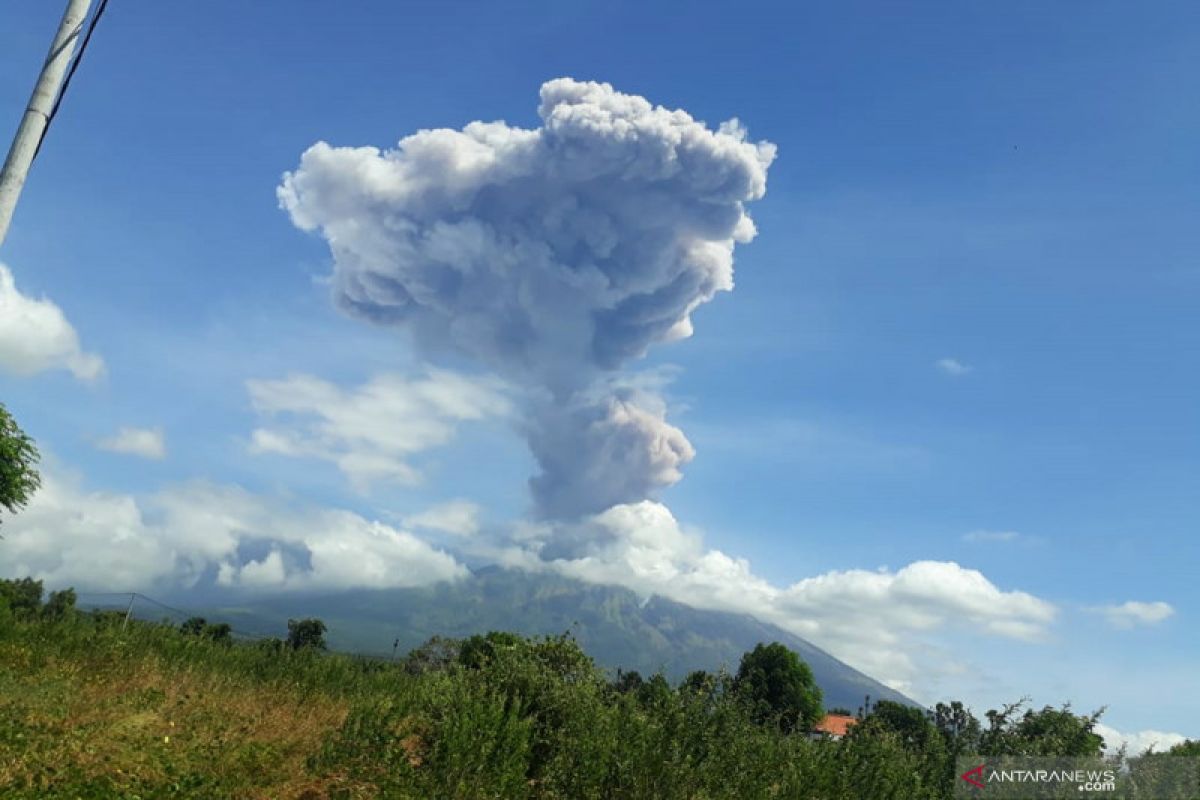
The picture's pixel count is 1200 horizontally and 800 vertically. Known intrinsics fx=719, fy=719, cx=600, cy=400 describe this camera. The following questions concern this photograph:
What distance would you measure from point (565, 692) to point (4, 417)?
38.1 m

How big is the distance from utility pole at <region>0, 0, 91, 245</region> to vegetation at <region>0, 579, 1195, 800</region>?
27.1ft

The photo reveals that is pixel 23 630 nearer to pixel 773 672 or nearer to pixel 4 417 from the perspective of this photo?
pixel 4 417

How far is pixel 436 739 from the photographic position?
554 inches

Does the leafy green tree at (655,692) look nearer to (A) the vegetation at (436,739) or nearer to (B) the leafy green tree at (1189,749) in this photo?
(A) the vegetation at (436,739)

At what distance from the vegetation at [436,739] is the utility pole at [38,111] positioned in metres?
8.26

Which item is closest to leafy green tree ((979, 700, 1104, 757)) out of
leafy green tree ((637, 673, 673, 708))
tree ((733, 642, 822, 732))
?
leafy green tree ((637, 673, 673, 708))

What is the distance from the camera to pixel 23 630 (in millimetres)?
19000

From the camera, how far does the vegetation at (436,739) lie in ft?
37.3

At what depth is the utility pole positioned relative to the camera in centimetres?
598

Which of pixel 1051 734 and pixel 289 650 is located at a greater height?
pixel 1051 734

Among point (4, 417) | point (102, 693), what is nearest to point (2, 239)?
point (102, 693)

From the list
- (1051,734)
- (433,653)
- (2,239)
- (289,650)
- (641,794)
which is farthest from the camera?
(433,653)

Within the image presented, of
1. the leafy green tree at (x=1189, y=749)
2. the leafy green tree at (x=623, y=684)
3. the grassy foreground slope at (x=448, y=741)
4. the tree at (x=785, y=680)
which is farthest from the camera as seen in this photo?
the tree at (x=785, y=680)

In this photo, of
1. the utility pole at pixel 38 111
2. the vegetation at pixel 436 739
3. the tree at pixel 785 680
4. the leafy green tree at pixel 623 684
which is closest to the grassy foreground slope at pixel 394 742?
the vegetation at pixel 436 739
